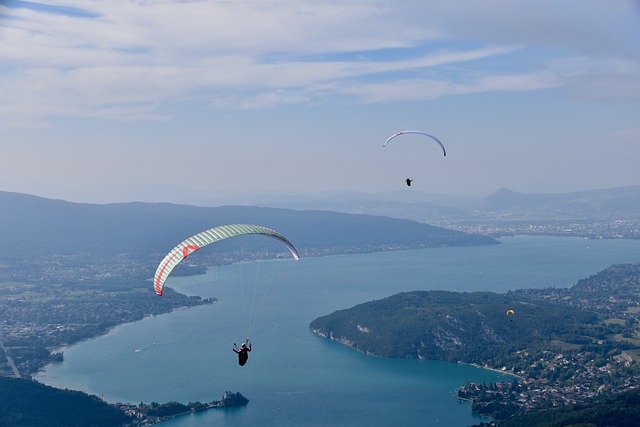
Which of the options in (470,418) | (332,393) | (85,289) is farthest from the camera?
(85,289)

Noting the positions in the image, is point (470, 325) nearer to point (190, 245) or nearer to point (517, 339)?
point (517, 339)

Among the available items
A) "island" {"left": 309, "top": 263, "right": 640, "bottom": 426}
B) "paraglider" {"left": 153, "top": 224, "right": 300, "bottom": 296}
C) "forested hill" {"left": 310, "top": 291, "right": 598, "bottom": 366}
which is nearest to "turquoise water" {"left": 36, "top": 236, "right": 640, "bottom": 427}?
"forested hill" {"left": 310, "top": 291, "right": 598, "bottom": 366}

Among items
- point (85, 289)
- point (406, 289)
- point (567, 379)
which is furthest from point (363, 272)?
point (567, 379)

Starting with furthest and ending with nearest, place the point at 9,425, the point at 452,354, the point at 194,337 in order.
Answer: the point at 194,337 → the point at 452,354 → the point at 9,425

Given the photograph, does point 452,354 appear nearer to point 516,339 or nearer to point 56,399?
point 516,339

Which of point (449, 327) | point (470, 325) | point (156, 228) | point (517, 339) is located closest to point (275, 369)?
point (449, 327)

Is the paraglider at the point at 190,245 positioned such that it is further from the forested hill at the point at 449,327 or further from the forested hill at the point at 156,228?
the forested hill at the point at 156,228
